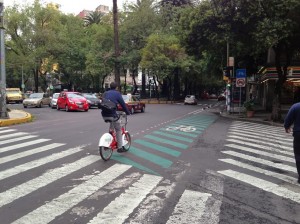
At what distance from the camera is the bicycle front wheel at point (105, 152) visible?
28.7 feet

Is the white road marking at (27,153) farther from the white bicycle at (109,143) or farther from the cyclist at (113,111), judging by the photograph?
the cyclist at (113,111)

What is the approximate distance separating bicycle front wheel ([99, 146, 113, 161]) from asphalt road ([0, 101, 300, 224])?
164 mm

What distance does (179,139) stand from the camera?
13312 mm

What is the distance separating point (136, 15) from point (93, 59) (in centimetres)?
845

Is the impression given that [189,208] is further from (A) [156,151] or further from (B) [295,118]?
(A) [156,151]

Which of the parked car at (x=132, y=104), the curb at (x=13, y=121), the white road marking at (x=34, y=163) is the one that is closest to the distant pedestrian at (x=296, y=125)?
the white road marking at (x=34, y=163)

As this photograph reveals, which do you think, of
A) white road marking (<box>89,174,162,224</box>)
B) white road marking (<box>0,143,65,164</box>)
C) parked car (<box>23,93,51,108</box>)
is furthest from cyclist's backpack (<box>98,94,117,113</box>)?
parked car (<box>23,93,51,108</box>)

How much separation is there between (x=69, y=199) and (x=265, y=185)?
3.51 meters

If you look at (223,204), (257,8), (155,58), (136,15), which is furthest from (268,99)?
(223,204)

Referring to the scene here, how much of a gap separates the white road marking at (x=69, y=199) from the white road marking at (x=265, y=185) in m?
2.24

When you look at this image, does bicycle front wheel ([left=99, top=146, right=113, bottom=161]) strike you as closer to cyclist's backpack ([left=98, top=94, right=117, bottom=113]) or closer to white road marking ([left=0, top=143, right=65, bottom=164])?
cyclist's backpack ([left=98, top=94, right=117, bottom=113])

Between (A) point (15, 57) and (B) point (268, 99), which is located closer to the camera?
(B) point (268, 99)

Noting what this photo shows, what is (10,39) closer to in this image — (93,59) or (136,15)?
(93,59)

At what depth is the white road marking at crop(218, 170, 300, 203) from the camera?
638 centimetres
